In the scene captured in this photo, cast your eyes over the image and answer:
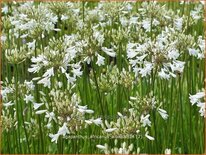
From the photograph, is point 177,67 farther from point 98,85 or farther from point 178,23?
point 178,23

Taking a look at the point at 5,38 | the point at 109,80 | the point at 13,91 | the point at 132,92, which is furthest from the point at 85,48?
the point at 5,38

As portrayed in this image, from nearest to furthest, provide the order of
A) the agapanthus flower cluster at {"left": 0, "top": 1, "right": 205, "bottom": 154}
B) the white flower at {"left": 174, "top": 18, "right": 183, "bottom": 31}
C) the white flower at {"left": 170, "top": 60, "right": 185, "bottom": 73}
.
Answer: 1. the agapanthus flower cluster at {"left": 0, "top": 1, "right": 205, "bottom": 154}
2. the white flower at {"left": 170, "top": 60, "right": 185, "bottom": 73}
3. the white flower at {"left": 174, "top": 18, "right": 183, "bottom": 31}

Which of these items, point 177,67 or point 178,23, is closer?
point 177,67

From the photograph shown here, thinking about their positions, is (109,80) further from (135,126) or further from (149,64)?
(135,126)

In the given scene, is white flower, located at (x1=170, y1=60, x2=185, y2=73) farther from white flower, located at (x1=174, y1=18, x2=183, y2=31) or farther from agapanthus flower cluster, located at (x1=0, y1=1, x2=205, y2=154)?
white flower, located at (x1=174, y1=18, x2=183, y2=31)

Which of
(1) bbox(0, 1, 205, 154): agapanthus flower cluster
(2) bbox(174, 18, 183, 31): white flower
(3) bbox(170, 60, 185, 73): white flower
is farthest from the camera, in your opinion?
(2) bbox(174, 18, 183, 31): white flower

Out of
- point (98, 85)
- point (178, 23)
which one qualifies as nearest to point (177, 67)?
point (98, 85)

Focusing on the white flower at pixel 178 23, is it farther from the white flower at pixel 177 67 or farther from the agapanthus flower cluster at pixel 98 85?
the white flower at pixel 177 67

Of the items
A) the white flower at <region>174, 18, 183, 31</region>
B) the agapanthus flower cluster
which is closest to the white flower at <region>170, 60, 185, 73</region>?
the agapanthus flower cluster

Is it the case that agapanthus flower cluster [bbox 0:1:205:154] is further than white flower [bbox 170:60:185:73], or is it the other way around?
white flower [bbox 170:60:185:73]

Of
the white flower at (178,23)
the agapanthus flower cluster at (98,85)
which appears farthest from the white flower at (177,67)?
the white flower at (178,23)

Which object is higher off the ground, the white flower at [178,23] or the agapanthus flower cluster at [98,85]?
the white flower at [178,23]
